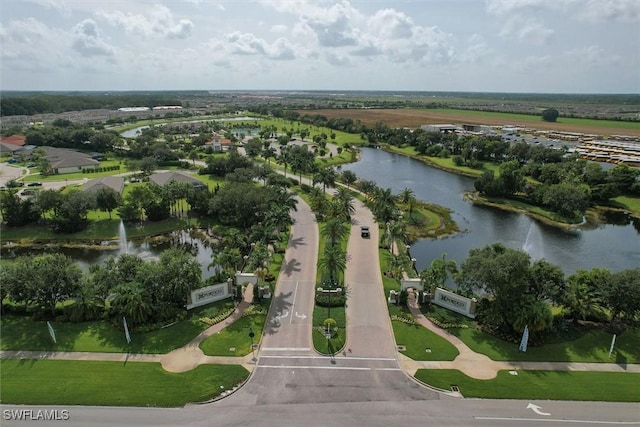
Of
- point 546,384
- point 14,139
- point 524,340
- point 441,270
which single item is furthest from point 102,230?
point 14,139

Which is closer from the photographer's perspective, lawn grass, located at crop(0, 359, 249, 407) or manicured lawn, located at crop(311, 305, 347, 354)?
lawn grass, located at crop(0, 359, 249, 407)

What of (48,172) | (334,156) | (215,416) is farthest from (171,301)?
(334,156)

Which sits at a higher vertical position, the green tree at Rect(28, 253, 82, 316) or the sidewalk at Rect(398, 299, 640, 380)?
the green tree at Rect(28, 253, 82, 316)

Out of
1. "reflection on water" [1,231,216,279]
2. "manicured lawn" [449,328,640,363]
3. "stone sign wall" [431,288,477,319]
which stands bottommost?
"reflection on water" [1,231,216,279]

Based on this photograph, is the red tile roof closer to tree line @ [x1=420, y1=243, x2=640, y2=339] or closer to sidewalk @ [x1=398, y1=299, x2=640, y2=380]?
sidewalk @ [x1=398, y1=299, x2=640, y2=380]

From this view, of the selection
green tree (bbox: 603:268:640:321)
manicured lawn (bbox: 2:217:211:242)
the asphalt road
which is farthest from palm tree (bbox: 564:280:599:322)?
manicured lawn (bbox: 2:217:211:242)

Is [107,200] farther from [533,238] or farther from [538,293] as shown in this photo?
[533,238]
